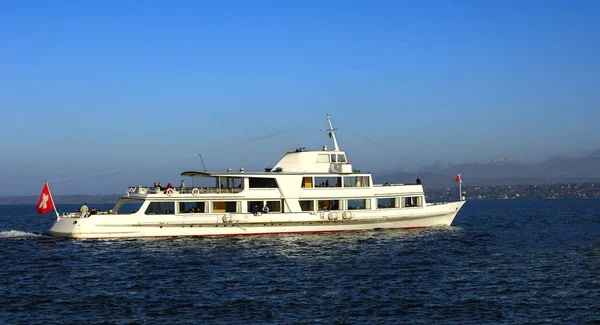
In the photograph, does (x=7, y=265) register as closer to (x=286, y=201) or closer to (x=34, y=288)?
(x=34, y=288)

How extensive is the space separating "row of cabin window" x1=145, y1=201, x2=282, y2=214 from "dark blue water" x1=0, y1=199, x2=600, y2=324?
9.00 ft

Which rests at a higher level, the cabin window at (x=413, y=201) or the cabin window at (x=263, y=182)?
the cabin window at (x=263, y=182)

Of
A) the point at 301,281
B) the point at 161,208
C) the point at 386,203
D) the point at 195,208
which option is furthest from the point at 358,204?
the point at 301,281

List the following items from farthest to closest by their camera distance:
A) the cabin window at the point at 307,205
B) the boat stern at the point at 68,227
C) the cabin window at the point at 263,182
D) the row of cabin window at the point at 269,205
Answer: the cabin window at the point at 307,205, the cabin window at the point at 263,182, the row of cabin window at the point at 269,205, the boat stern at the point at 68,227

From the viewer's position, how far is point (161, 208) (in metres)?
46.8

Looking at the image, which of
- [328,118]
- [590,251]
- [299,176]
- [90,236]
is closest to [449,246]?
[590,251]

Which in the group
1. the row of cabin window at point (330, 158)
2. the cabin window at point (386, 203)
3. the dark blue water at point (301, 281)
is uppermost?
the row of cabin window at point (330, 158)

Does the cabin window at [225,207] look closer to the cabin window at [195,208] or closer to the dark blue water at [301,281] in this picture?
the cabin window at [195,208]

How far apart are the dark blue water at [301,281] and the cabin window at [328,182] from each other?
506 centimetres

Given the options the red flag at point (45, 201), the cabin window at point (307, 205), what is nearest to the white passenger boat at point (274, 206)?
the cabin window at point (307, 205)

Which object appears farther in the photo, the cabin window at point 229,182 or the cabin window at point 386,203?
the cabin window at point 386,203

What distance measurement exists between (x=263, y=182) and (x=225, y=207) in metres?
3.48

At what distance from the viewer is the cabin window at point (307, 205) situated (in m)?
49.4

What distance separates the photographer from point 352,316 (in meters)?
23.3
